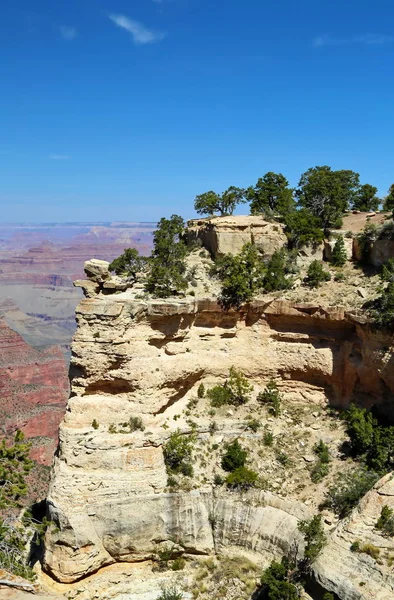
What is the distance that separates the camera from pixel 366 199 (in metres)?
45.2

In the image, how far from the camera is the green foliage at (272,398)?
94.0ft

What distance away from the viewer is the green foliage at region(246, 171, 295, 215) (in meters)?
39.8

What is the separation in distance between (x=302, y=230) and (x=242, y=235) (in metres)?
4.59

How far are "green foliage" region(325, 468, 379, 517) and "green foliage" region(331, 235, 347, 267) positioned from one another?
45.6 feet

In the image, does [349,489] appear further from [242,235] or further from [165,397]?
[242,235]

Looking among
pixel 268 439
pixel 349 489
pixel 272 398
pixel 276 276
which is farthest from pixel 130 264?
pixel 349 489

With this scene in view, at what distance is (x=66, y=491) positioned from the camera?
76.4ft

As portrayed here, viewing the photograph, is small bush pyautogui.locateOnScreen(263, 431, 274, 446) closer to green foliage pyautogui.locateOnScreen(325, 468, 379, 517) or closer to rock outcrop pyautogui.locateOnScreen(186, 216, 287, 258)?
green foliage pyautogui.locateOnScreen(325, 468, 379, 517)

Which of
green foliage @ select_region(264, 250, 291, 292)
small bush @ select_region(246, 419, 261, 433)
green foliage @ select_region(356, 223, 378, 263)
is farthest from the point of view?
green foliage @ select_region(356, 223, 378, 263)

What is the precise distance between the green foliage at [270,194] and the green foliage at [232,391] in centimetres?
1610

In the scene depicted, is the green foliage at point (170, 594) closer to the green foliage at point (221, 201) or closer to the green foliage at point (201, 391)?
the green foliage at point (201, 391)

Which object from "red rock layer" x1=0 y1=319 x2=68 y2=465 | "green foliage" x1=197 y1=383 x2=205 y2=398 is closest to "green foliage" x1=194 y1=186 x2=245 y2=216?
"green foliage" x1=197 y1=383 x2=205 y2=398

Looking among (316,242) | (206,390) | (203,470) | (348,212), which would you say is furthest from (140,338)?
(348,212)

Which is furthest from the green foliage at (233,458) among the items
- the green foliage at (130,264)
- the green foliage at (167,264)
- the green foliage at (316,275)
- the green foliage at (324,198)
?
the green foliage at (324,198)
